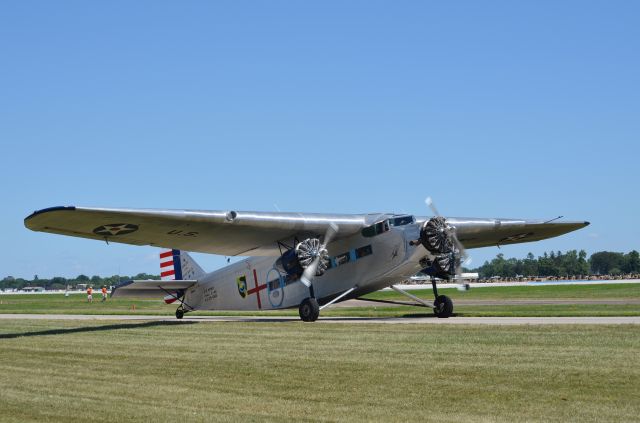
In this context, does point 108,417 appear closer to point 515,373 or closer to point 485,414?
point 485,414

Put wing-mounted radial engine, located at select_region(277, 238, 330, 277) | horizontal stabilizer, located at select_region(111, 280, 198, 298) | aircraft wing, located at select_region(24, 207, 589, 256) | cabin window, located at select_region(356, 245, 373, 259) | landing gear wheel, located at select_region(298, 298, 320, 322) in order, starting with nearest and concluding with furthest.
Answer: aircraft wing, located at select_region(24, 207, 589, 256) < wing-mounted radial engine, located at select_region(277, 238, 330, 277) < landing gear wheel, located at select_region(298, 298, 320, 322) < cabin window, located at select_region(356, 245, 373, 259) < horizontal stabilizer, located at select_region(111, 280, 198, 298)

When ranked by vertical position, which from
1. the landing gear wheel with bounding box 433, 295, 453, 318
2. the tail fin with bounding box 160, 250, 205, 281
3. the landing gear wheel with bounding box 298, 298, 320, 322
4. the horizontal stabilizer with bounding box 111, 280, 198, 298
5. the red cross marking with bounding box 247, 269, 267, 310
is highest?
the tail fin with bounding box 160, 250, 205, 281

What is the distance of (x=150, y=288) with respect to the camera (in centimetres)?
3459

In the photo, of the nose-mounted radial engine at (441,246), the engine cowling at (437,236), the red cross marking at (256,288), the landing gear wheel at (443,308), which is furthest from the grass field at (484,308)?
the engine cowling at (437,236)

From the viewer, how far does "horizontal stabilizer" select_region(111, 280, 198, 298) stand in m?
32.5

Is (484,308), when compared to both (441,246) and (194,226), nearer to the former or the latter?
(441,246)

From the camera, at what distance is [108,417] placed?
34.0 feet

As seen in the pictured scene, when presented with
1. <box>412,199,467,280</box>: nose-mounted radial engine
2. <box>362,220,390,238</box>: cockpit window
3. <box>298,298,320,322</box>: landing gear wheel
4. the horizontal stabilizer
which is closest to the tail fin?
the horizontal stabilizer

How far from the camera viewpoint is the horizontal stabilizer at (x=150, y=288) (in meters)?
32.5

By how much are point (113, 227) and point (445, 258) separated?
1066 cm

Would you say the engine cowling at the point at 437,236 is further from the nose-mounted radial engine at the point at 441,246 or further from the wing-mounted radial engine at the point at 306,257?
the wing-mounted radial engine at the point at 306,257

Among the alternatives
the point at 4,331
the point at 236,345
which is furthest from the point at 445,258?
the point at 4,331

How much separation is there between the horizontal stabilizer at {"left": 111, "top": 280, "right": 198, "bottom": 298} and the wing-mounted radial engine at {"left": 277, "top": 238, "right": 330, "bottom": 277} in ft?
28.1

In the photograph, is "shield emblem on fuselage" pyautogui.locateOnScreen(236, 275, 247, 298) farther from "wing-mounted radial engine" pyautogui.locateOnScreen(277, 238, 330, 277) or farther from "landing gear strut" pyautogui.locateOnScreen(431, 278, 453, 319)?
"landing gear strut" pyautogui.locateOnScreen(431, 278, 453, 319)
